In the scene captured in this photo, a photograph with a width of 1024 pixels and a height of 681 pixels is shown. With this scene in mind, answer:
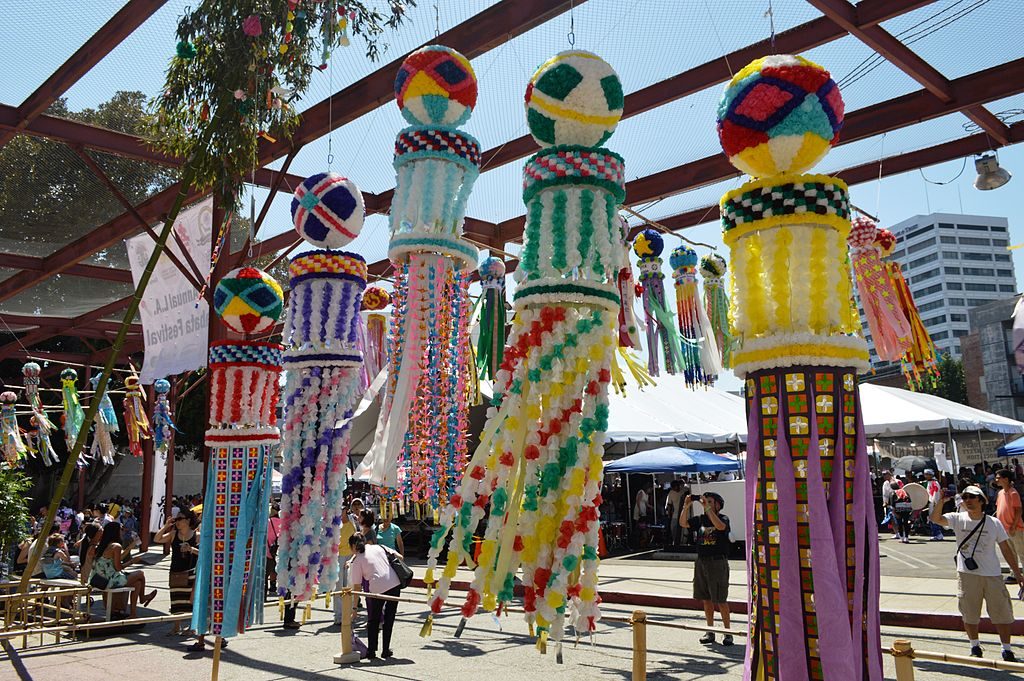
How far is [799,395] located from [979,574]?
4.10 metres

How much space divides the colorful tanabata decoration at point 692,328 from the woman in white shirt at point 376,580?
2995 millimetres

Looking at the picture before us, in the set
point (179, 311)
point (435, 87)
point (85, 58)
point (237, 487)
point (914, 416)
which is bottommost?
point (237, 487)

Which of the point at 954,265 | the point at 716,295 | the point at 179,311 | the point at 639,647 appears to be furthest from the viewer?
the point at 954,265

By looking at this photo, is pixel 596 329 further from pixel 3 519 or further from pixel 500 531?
pixel 3 519

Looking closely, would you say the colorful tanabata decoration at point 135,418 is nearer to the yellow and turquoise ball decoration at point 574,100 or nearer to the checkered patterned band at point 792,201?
the yellow and turquoise ball decoration at point 574,100

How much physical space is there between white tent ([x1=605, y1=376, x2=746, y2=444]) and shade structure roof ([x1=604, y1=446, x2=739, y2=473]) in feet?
1.07

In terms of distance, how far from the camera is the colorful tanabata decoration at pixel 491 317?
593 centimetres

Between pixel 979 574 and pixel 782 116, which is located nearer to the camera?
pixel 782 116

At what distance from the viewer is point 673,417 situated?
14.3 metres

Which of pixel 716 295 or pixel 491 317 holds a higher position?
pixel 716 295

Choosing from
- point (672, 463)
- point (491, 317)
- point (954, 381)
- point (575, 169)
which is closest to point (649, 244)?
point (491, 317)

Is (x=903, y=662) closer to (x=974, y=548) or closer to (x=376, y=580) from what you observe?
(x=974, y=548)

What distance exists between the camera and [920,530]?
1577 cm

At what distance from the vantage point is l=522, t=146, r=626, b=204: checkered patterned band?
2.71m
